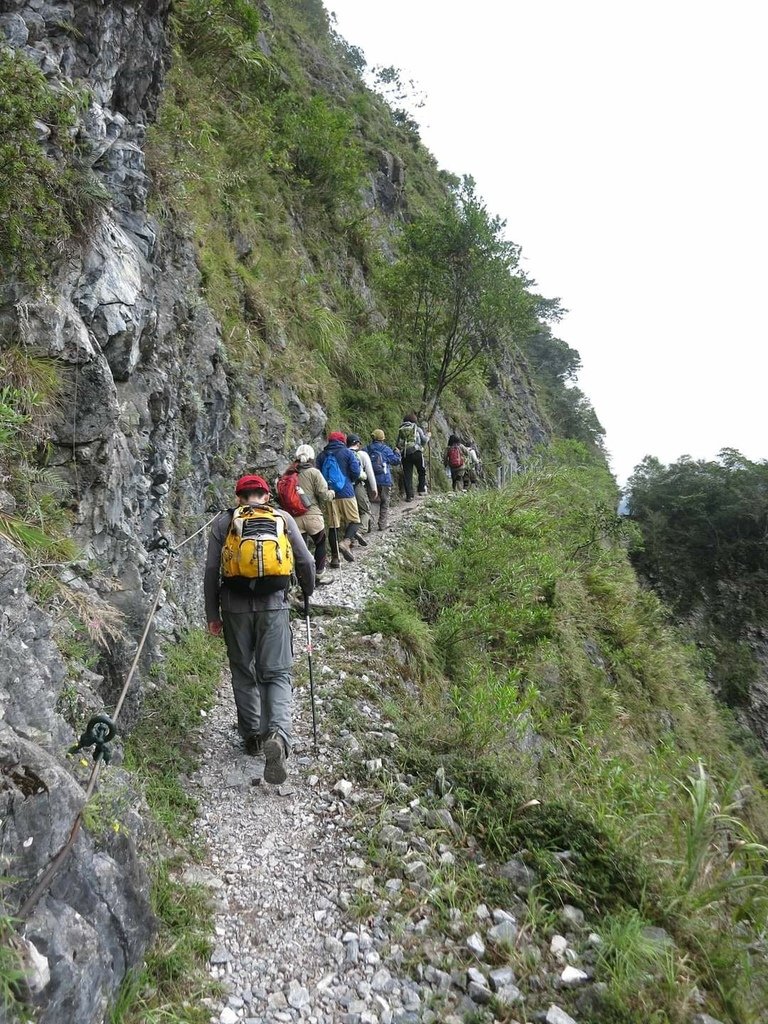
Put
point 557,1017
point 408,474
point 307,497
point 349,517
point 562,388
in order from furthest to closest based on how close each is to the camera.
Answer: point 562,388, point 408,474, point 349,517, point 307,497, point 557,1017

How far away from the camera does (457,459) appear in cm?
1647

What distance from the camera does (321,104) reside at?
17391mm

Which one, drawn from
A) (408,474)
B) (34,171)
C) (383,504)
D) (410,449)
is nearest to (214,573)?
(34,171)

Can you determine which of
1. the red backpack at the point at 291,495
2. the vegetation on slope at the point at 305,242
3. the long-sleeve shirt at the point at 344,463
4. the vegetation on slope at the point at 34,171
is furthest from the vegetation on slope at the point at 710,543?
the vegetation on slope at the point at 34,171

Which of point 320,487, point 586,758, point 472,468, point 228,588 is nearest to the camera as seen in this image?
point 228,588

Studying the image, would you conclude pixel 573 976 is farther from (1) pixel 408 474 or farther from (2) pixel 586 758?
(1) pixel 408 474

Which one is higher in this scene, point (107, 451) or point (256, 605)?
point (107, 451)

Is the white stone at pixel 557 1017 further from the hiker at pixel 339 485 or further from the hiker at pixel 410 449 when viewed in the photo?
the hiker at pixel 410 449

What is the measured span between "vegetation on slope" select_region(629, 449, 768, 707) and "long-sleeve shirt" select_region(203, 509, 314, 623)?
25.6 metres

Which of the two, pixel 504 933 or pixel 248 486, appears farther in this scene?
pixel 248 486

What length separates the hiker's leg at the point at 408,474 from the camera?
48.5 ft

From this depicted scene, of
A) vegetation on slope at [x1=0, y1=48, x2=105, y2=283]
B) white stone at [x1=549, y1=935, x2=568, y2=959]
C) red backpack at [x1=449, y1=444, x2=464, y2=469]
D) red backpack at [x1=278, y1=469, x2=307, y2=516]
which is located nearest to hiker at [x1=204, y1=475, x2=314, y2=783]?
white stone at [x1=549, y1=935, x2=568, y2=959]

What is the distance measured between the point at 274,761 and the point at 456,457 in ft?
42.8

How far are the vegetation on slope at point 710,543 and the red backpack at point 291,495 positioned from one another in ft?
76.7
